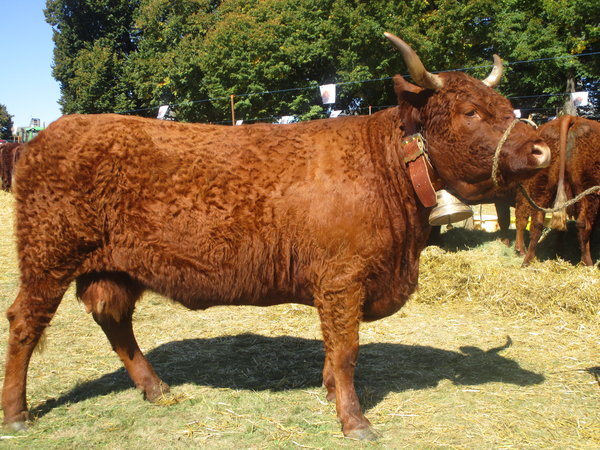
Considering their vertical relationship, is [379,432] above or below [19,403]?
below

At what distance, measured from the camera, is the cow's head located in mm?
2527

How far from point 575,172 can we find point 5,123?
58101 millimetres

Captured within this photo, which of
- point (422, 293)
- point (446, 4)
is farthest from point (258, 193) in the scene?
point (446, 4)

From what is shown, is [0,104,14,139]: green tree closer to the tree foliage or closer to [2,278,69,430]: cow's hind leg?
the tree foliage

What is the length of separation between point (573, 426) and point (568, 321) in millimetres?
2061

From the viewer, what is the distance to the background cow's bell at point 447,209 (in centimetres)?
276

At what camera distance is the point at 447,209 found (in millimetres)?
2781

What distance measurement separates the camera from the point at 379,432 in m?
2.72

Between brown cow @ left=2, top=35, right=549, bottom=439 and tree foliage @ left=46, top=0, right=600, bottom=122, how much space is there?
17.0m

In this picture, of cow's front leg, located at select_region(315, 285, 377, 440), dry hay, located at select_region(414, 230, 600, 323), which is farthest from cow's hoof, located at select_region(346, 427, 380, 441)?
dry hay, located at select_region(414, 230, 600, 323)

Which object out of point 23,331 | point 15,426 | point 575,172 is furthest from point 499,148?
point 575,172

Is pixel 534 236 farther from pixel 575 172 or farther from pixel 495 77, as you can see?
pixel 495 77

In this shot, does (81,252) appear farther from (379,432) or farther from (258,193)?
(379,432)

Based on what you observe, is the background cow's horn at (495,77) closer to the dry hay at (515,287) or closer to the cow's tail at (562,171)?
the dry hay at (515,287)
